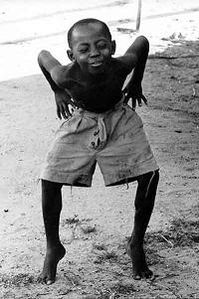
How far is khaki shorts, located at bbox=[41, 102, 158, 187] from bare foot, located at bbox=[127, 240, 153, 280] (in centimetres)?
39

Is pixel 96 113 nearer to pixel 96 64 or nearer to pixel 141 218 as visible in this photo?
pixel 96 64

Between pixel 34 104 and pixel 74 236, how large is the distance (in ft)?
8.05

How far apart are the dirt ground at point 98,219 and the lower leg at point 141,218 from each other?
0.07 metres

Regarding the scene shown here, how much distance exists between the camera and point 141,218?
3.61m

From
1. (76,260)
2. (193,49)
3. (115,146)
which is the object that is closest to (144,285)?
(76,260)

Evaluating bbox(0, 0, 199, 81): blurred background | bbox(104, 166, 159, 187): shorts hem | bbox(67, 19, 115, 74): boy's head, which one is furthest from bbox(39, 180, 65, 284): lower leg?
bbox(0, 0, 199, 81): blurred background

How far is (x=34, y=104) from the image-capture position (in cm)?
634

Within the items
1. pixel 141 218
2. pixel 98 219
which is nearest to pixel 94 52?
pixel 141 218

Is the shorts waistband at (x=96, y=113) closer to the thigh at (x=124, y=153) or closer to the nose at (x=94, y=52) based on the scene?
the thigh at (x=124, y=153)

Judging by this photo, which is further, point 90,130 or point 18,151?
point 18,151

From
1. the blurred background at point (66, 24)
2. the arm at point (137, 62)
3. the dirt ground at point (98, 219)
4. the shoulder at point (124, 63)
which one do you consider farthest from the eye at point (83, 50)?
the blurred background at point (66, 24)

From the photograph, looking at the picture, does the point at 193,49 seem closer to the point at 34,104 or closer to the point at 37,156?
the point at 34,104

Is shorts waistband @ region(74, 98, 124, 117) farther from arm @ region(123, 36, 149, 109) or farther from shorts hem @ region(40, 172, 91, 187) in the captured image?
shorts hem @ region(40, 172, 91, 187)

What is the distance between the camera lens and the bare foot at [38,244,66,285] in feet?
11.9
